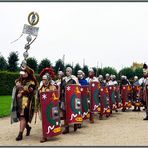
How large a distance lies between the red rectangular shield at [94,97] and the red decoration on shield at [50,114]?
343 centimetres

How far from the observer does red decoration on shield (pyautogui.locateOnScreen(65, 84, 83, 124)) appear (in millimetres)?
10961

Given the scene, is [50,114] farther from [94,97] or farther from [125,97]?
[125,97]

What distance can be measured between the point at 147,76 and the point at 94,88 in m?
2.18

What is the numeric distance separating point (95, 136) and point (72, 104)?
129 centimetres

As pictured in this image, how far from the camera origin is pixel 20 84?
10.6m

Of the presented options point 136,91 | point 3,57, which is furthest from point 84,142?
point 3,57

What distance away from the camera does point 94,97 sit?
13.5 meters

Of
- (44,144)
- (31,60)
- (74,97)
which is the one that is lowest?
(44,144)

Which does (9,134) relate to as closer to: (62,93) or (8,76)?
(62,93)

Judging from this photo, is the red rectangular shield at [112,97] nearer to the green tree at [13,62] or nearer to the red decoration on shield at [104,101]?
the red decoration on shield at [104,101]

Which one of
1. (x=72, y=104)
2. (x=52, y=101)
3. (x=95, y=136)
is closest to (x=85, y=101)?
(x=72, y=104)

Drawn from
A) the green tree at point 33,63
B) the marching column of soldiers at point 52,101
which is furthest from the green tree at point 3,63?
the marching column of soldiers at point 52,101

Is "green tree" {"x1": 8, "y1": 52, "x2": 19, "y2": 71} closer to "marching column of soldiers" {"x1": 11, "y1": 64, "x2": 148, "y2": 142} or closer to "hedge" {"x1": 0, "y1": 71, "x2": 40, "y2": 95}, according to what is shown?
"hedge" {"x1": 0, "y1": 71, "x2": 40, "y2": 95}

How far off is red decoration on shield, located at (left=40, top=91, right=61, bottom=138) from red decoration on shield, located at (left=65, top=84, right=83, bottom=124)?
0.87m
